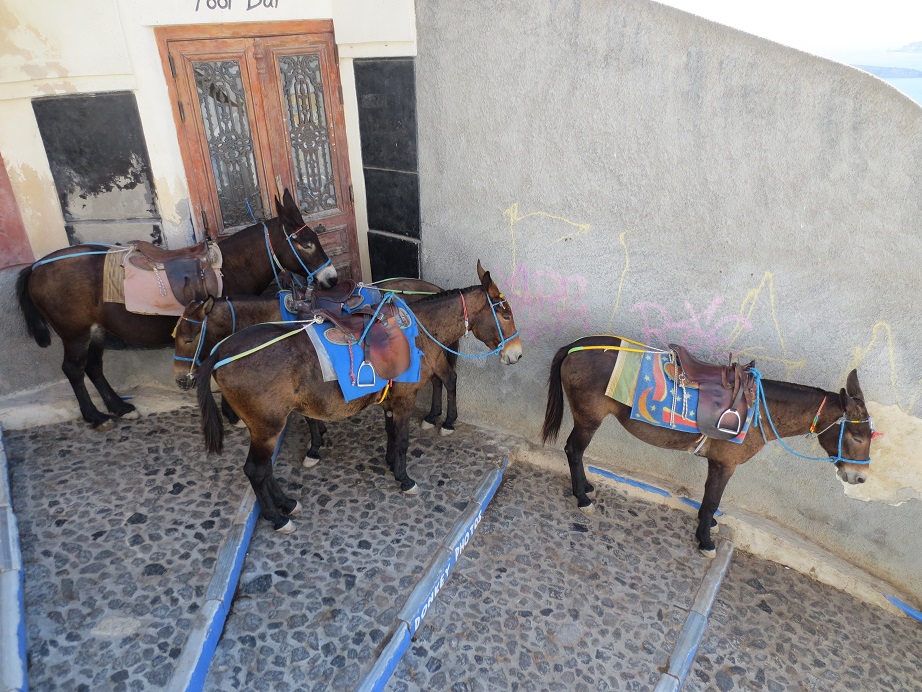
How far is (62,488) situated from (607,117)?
16.7 feet

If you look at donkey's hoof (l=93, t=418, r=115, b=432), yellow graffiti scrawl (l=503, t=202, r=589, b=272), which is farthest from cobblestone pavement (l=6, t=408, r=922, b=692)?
yellow graffiti scrawl (l=503, t=202, r=589, b=272)

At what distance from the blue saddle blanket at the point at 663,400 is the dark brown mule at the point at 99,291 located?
9.36 ft

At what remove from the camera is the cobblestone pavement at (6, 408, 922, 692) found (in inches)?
140

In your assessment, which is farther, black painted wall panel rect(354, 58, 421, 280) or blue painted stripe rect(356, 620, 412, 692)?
black painted wall panel rect(354, 58, 421, 280)

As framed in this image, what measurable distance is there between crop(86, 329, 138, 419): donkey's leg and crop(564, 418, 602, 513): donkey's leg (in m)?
4.10

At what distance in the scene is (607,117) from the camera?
4332 millimetres

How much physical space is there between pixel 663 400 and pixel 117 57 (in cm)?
500

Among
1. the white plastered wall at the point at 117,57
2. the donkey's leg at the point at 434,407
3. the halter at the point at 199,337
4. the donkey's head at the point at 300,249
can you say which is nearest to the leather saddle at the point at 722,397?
the donkey's leg at the point at 434,407

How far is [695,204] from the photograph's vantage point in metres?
4.23

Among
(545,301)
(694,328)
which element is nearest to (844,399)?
(694,328)

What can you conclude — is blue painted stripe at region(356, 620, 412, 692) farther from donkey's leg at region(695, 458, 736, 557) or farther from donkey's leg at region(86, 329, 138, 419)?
donkey's leg at region(86, 329, 138, 419)

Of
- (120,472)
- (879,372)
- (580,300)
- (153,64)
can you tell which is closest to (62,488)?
(120,472)

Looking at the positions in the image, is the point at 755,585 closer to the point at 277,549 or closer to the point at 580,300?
the point at 580,300

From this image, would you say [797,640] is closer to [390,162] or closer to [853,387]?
[853,387]
